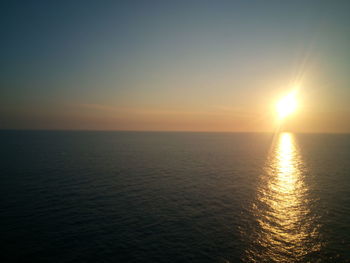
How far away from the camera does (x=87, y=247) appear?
101 feet

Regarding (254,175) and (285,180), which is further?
(254,175)

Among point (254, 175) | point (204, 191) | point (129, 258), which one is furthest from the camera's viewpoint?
point (254, 175)

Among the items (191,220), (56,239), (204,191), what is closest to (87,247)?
(56,239)

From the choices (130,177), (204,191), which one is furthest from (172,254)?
(130,177)

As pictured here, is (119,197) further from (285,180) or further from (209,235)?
(285,180)

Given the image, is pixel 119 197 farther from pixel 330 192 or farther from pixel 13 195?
pixel 330 192

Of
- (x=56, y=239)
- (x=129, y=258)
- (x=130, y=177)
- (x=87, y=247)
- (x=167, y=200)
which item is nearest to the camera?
(x=129, y=258)

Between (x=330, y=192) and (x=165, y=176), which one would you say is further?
(x=165, y=176)

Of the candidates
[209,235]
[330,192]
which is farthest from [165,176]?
[330,192]

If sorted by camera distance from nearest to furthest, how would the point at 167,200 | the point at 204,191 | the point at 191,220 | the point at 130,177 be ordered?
the point at 191,220 < the point at 167,200 < the point at 204,191 < the point at 130,177

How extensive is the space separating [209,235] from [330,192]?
4724 centimetres

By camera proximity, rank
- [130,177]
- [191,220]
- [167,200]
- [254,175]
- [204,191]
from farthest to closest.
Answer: [254,175] < [130,177] < [204,191] < [167,200] < [191,220]

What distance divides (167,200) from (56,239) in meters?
25.1

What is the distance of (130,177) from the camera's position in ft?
241
